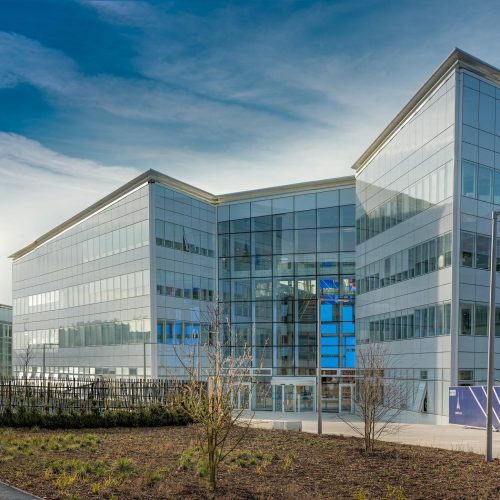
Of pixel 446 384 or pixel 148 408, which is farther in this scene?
pixel 446 384

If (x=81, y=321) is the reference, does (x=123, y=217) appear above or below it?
above

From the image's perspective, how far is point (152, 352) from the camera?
54750mm

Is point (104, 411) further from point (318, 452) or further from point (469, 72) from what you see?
point (469, 72)

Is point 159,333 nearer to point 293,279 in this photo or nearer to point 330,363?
point 293,279

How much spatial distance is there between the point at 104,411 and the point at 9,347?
81.3m

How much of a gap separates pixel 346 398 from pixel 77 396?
1101 inches

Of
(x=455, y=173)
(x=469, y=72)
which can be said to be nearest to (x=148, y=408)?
(x=455, y=173)

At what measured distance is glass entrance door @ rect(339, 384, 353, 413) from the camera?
Result: 51763 millimetres

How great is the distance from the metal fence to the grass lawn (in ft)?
13.6

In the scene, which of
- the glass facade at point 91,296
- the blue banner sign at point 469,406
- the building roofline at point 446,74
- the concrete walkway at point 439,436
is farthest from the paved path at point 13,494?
the glass facade at point 91,296

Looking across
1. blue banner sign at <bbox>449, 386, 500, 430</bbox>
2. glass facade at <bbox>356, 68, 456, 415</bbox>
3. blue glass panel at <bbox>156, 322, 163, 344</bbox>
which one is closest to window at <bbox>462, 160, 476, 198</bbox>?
glass facade at <bbox>356, 68, 456, 415</bbox>

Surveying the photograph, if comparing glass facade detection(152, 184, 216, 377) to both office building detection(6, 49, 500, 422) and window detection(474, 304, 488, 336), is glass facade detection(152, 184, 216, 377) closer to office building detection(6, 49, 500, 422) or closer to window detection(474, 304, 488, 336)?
office building detection(6, 49, 500, 422)

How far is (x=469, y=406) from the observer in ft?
109

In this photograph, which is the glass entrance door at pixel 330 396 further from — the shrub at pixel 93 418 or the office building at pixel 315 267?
the shrub at pixel 93 418
